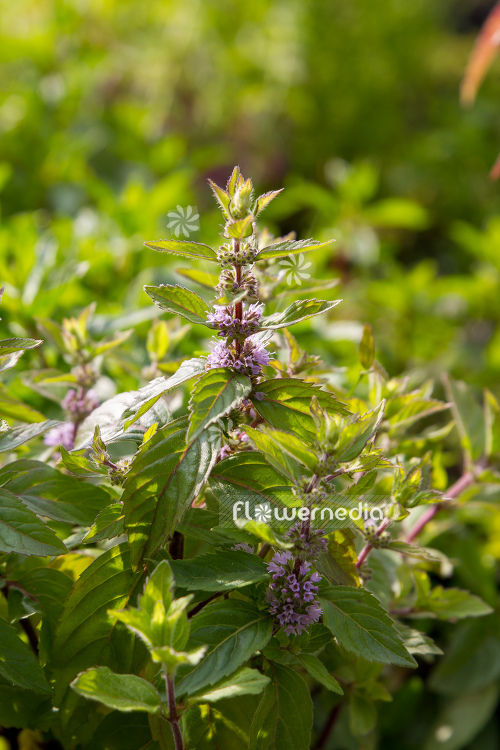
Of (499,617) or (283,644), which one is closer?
(283,644)

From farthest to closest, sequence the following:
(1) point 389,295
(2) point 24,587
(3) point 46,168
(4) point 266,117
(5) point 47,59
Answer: (4) point 266,117 → (5) point 47,59 → (3) point 46,168 → (1) point 389,295 → (2) point 24,587

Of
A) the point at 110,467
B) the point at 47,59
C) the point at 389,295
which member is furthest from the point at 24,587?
the point at 47,59

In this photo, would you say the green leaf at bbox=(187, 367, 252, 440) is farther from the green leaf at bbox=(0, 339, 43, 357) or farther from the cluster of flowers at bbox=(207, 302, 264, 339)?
the green leaf at bbox=(0, 339, 43, 357)

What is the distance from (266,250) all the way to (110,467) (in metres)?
0.29

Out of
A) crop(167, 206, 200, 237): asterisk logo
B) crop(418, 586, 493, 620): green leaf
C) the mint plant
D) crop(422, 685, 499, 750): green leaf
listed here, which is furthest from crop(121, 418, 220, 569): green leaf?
crop(422, 685, 499, 750): green leaf

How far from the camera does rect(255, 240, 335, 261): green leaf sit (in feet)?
2.10

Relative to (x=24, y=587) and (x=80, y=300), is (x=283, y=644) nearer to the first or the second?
(x=24, y=587)

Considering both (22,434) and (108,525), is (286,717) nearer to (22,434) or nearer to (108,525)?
(108,525)

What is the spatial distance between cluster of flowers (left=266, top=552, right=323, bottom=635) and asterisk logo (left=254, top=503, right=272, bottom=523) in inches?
1.9

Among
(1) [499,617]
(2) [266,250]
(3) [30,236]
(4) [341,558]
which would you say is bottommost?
(1) [499,617]

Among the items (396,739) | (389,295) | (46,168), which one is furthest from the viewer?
(46,168)

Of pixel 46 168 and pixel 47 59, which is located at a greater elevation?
pixel 47 59

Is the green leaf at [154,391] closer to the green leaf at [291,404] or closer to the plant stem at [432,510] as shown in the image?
the green leaf at [291,404]

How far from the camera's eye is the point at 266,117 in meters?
3.53
